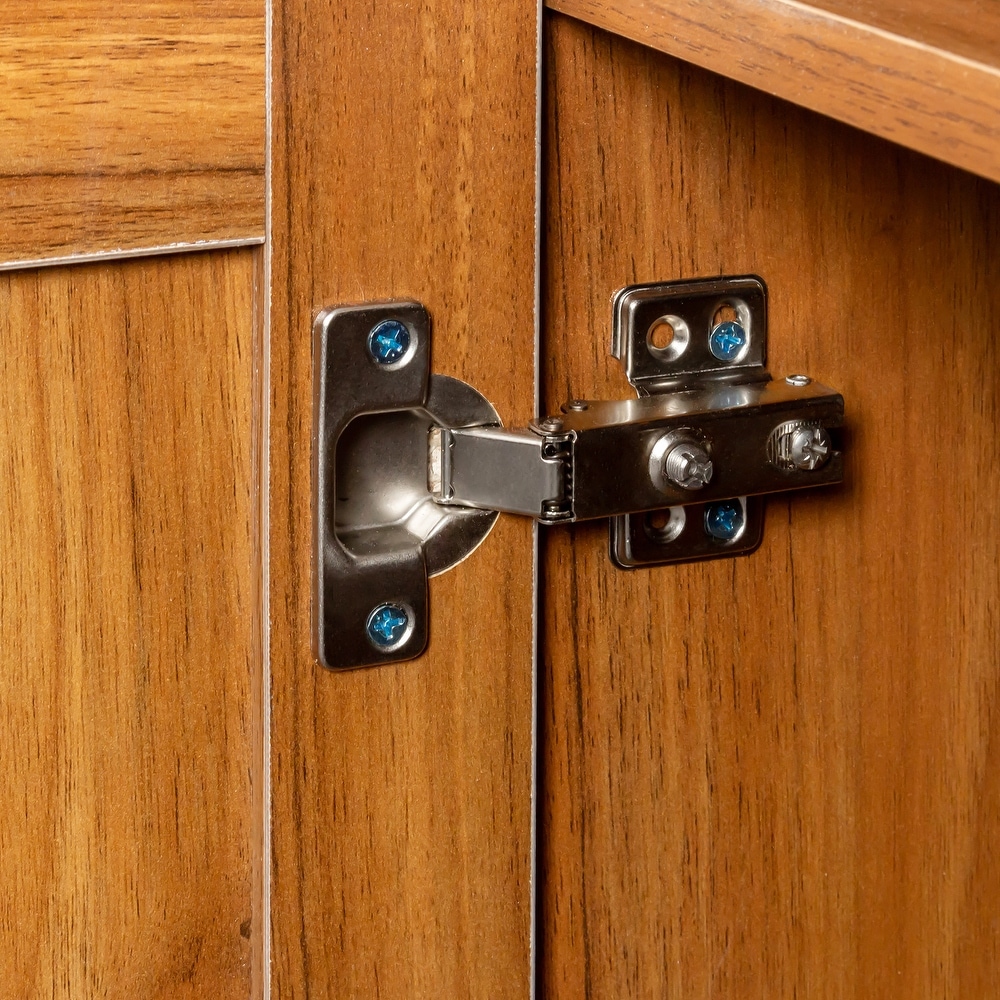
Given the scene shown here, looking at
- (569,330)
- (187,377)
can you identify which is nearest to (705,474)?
(569,330)

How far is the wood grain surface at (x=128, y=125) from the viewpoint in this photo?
0.44 metres

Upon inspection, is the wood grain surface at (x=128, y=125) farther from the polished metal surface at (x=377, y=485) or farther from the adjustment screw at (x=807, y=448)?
the adjustment screw at (x=807, y=448)

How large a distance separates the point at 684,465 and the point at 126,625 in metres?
0.19

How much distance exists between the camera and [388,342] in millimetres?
507

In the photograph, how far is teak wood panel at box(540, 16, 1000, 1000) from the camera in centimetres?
56

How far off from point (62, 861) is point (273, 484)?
15 centimetres

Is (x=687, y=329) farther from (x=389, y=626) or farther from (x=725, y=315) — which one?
(x=389, y=626)

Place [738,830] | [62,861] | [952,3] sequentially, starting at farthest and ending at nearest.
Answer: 1. [738,830]
2. [62,861]
3. [952,3]

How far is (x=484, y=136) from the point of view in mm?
507

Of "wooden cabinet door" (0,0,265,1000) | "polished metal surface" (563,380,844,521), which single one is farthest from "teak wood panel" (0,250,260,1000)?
"polished metal surface" (563,380,844,521)

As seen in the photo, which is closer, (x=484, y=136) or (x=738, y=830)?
(x=484, y=136)

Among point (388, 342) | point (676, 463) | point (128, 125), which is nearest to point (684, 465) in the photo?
point (676, 463)

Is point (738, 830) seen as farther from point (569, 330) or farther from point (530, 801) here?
point (569, 330)

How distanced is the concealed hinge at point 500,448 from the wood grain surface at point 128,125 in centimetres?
6
